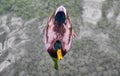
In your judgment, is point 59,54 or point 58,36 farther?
point 58,36

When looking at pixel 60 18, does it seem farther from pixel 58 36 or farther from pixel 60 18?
pixel 58 36

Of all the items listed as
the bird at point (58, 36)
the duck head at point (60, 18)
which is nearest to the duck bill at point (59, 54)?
the bird at point (58, 36)

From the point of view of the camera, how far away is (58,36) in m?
6.59

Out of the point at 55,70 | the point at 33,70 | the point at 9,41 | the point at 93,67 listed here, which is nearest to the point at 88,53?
the point at 93,67

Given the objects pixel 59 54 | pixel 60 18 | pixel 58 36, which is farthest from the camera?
pixel 60 18

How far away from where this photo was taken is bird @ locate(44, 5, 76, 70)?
6383 millimetres

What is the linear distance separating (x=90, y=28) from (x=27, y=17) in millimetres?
1804

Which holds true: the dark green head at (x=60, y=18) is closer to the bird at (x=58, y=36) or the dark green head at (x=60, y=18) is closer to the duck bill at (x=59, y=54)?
the bird at (x=58, y=36)

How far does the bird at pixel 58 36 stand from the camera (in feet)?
20.9

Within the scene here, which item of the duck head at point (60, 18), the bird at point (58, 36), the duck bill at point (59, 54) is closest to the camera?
the duck bill at point (59, 54)

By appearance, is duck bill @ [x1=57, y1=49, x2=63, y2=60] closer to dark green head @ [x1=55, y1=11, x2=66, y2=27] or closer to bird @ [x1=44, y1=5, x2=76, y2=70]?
bird @ [x1=44, y1=5, x2=76, y2=70]

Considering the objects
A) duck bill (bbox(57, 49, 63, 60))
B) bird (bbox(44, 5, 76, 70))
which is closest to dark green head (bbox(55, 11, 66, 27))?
bird (bbox(44, 5, 76, 70))

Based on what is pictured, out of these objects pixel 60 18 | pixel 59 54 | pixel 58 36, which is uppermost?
pixel 60 18

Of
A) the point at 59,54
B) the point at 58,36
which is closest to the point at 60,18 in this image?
the point at 58,36
